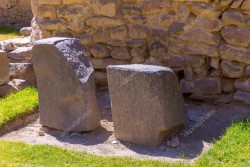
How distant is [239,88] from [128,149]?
1.45 metres

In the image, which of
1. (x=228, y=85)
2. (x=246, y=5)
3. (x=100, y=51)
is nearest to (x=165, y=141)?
(x=228, y=85)

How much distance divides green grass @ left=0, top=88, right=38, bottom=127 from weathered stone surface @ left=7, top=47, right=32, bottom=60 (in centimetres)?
53

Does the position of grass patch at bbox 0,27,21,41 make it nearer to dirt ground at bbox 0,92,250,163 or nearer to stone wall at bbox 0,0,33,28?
stone wall at bbox 0,0,33,28

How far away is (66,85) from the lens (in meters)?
4.49

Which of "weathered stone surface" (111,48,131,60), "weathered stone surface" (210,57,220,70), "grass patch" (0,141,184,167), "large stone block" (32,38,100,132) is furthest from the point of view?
"weathered stone surface" (111,48,131,60)

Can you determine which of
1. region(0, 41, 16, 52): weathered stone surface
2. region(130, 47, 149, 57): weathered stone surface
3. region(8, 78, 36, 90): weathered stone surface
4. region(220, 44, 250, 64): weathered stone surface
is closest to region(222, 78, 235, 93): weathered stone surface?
region(220, 44, 250, 64): weathered stone surface

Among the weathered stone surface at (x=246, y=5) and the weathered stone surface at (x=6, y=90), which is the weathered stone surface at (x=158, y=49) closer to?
the weathered stone surface at (x=246, y=5)

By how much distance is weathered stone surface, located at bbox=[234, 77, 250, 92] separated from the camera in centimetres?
468

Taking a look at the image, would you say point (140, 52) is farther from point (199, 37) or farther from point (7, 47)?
point (7, 47)

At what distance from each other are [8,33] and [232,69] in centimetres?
611

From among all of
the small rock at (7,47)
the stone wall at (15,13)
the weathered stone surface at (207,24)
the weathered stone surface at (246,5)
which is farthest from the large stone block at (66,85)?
the stone wall at (15,13)

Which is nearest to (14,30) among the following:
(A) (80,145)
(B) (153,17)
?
(B) (153,17)

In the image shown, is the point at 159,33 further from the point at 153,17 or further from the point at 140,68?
the point at 140,68

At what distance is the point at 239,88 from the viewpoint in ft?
15.6
